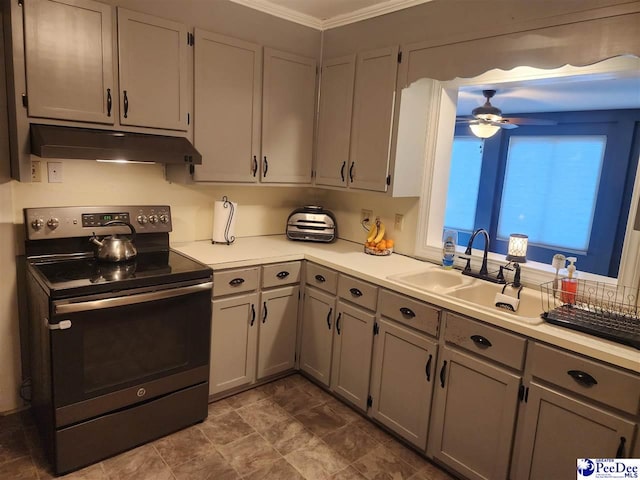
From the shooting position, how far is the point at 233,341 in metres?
2.67

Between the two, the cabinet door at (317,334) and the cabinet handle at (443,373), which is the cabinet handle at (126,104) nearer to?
the cabinet door at (317,334)

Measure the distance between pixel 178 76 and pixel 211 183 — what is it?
644mm

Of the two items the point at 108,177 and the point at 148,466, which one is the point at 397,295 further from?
the point at 108,177

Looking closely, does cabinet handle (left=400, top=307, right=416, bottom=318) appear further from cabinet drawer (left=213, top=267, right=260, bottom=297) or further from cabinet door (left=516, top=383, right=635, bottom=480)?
cabinet drawer (left=213, top=267, right=260, bottom=297)

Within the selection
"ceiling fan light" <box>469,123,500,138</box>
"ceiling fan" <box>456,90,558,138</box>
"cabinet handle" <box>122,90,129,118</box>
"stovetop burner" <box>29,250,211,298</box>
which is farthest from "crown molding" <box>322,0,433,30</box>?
"stovetop burner" <box>29,250,211,298</box>

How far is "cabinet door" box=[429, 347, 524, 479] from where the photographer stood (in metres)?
1.89

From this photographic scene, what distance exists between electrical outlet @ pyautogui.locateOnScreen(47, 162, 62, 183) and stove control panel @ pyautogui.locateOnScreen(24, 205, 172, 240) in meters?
0.20

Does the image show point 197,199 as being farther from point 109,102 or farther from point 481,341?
point 481,341

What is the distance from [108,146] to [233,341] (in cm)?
131

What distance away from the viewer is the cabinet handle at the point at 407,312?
7.38 feet

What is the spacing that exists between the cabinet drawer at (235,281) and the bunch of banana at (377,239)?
820 millimetres

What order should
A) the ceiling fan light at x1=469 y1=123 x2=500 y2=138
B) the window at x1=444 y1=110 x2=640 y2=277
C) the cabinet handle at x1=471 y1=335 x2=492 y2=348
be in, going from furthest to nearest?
the window at x1=444 y1=110 x2=640 y2=277, the ceiling fan light at x1=469 y1=123 x2=500 y2=138, the cabinet handle at x1=471 y1=335 x2=492 y2=348

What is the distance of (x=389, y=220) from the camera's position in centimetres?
312

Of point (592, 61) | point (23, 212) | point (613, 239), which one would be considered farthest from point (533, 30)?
point (613, 239)
